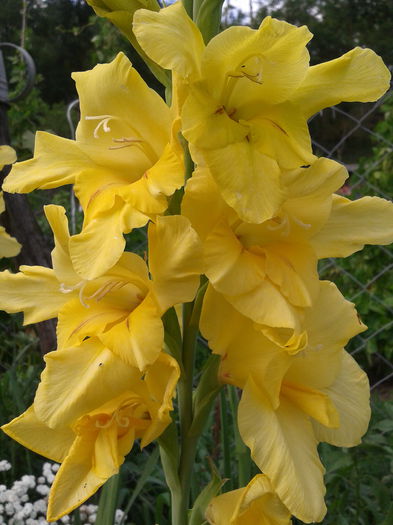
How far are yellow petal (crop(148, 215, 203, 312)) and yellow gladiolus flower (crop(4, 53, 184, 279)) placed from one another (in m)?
0.03

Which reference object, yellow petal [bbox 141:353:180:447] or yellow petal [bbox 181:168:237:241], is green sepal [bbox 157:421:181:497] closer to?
yellow petal [bbox 141:353:180:447]

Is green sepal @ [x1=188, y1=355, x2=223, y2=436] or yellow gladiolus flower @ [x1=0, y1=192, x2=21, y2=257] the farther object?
yellow gladiolus flower @ [x1=0, y1=192, x2=21, y2=257]

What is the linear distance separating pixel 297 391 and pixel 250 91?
379 mm

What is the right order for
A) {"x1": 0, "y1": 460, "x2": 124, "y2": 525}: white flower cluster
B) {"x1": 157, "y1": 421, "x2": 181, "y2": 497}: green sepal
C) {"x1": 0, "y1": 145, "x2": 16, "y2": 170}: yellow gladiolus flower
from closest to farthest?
{"x1": 157, "y1": 421, "x2": 181, "y2": 497}: green sepal → {"x1": 0, "y1": 460, "x2": 124, "y2": 525}: white flower cluster → {"x1": 0, "y1": 145, "x2": 16, "y2": 170}: yellow gladiolus flower

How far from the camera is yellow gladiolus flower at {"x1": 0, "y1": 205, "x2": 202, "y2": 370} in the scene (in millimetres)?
762

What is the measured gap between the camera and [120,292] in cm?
87

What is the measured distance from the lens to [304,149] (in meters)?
0.78

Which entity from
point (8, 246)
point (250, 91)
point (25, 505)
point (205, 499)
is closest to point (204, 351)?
point (8, 246)

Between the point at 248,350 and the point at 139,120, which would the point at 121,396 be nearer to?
the point at 248,350

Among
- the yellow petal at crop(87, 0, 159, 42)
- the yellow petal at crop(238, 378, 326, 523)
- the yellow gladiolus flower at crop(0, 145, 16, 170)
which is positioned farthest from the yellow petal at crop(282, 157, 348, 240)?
the yellow gladiolus flower at crop(0, 145, 16, 170)

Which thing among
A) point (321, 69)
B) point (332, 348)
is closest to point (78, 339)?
point (332, 348)

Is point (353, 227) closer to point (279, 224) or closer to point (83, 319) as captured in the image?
point (279, 224)

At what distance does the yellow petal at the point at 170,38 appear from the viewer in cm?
70

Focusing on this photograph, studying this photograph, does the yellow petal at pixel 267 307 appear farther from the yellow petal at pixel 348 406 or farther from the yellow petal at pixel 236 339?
the yellow petal at pixel 348 406
